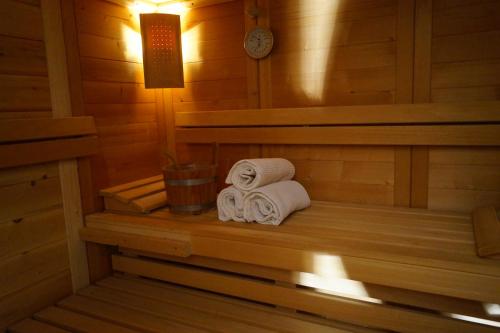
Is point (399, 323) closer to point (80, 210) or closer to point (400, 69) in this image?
point (400, 69)

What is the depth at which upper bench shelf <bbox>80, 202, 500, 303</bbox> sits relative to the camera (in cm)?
140

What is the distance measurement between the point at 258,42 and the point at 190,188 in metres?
0.93

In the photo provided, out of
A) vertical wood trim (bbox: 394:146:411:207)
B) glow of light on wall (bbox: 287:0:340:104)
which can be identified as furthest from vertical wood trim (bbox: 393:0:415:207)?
glow of light on wall (bbox: 287:0:340:104)

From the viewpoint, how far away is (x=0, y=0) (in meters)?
1.81

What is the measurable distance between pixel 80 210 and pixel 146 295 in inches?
23.6

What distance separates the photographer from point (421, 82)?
78.0 inches

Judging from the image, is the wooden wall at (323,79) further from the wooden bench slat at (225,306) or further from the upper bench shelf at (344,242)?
the wooden bench slat at (225,306)

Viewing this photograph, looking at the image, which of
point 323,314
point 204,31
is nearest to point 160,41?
point 204,31

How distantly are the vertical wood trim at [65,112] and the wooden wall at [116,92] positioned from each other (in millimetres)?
129

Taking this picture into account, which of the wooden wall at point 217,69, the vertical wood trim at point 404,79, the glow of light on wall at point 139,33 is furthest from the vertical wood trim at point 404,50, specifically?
the glow of light on wall at point 139,33

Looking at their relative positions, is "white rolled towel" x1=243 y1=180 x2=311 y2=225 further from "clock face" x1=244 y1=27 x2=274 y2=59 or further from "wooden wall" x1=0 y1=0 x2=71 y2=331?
"wooden wall" x1=0 y1=0 x2=71 y2=331

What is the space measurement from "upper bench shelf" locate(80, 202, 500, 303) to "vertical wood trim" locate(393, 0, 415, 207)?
0.13m

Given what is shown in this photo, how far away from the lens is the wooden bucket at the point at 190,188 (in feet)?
6.76

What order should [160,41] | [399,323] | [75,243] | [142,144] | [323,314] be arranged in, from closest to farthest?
[399,323]
[323,314]
[75,243]
[160,41]
[142,144]
